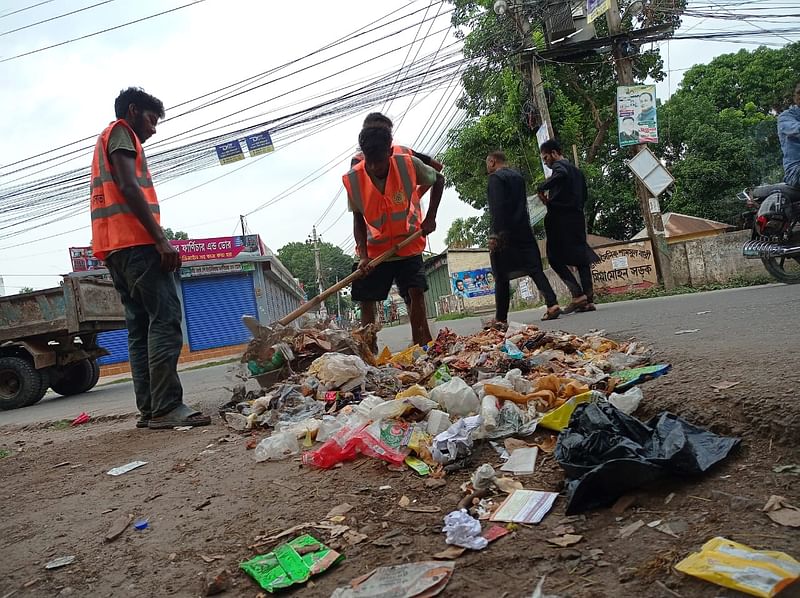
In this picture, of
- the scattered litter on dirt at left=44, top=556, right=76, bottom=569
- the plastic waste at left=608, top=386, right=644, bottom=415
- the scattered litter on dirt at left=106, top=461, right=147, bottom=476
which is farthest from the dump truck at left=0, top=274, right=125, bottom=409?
the plastic waste at left=608, top=386, right=644, bottom=415

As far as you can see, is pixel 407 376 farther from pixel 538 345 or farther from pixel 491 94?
pixel 491 94

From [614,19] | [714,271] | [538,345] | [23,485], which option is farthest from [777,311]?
[614,19]

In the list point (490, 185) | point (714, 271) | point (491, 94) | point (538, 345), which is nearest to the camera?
point (538, 345)

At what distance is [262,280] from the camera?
19250 millimetres

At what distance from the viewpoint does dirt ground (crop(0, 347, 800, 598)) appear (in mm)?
1066

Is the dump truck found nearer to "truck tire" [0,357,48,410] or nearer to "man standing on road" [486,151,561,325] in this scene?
"truck tire" [0,357,48,410]

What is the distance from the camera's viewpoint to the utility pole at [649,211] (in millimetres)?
10758

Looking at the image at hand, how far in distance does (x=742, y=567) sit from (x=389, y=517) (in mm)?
814

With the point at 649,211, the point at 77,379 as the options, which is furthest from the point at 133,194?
the point at 649,211

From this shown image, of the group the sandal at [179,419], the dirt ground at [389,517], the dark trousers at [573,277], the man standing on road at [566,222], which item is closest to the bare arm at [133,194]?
the sandal at [179,419]

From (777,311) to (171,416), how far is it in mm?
3822

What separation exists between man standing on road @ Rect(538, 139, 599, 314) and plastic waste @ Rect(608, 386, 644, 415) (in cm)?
418

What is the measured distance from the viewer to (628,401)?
186 centimetres

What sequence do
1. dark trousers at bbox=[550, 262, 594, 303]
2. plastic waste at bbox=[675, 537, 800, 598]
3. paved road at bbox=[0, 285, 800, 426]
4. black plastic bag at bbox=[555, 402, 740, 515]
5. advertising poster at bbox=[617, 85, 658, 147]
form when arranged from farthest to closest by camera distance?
advertising poster at bbox=[617, 85, 658, 147]
dark trousers at bbox=[550, 262, 594, 303]
paved road at bbox=[0, 285, 800, 426]
black plastic bag at bbox=[555, 402, 740, 515]
plastic waste at bbox=[675, 537, 800, 598]
